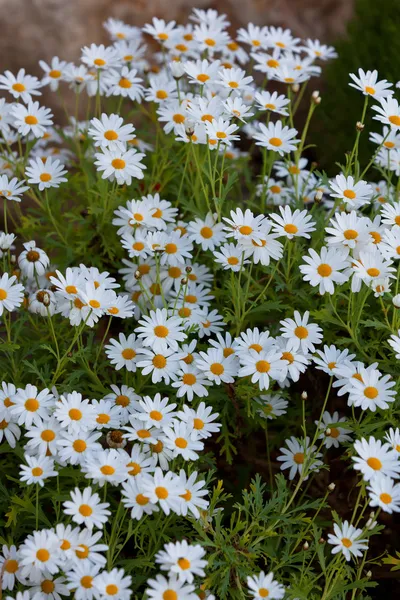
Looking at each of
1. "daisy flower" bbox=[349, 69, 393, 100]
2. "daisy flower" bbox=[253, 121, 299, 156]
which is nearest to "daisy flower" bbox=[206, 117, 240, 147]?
"daisy flower" bbox=[253, 121, 299, 156]

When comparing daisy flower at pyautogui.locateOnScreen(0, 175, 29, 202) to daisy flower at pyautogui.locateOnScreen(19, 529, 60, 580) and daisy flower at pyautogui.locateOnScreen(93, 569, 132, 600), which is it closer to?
daisy flower at pyautogui.locateOnScreen(19, 529, 60, 580)

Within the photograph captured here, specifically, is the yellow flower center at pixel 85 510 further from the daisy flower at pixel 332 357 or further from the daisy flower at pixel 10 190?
the daisy flower at pixel 10 190

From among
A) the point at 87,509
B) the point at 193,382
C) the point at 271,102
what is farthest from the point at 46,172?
the point at 87,509

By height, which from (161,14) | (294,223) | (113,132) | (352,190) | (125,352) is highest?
(161,14)

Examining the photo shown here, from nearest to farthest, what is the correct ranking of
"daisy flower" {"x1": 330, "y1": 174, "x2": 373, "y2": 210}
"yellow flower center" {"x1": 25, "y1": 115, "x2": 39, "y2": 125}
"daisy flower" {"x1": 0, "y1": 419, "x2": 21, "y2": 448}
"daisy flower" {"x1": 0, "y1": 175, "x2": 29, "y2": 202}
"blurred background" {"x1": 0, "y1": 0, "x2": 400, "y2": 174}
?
"daisy flower" {"x1": 0, "y1": 419, "x2": 21, "y2": 448} < "daisy flower" {"x1": 330, "y1": 174, "x2": 373, "y2": 210} < "daisy flower" {"x1": 0, "y1": 175, "x2": 29, "y2": 202} < "yellow flower center" {"x1": 25, "y1": 115, "x2": 39, "y2": 125} < "blurred background" {"x1": 0, "y1": 0, "x2": 400, "y2": 174}

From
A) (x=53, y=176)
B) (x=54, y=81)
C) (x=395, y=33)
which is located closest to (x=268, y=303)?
(x=53, y=176)

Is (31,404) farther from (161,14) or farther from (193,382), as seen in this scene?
(161,14)
